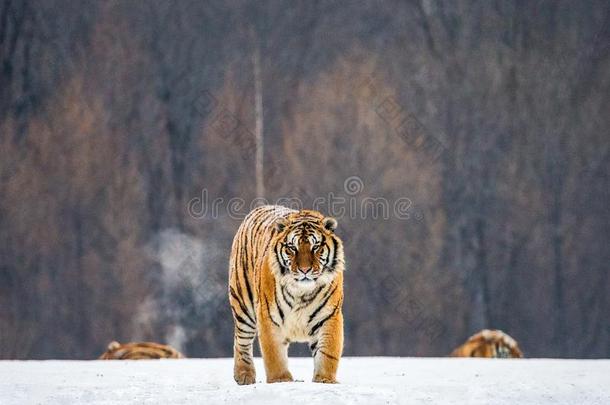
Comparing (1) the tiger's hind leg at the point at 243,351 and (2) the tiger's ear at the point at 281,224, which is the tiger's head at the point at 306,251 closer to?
(2) the tiger's ear at the point at 281,224

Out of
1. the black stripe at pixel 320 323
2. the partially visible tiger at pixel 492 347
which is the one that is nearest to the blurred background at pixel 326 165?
the partially visible tiger at pixel 492 347

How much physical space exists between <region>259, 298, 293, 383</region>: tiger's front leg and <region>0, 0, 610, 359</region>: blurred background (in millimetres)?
7303

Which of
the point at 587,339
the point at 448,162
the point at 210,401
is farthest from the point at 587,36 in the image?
the point at 210,401

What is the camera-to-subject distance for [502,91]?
12.8m

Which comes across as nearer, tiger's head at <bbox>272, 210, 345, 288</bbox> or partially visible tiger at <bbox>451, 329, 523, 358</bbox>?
tiger's head at <bbox>272, 210, 345, 288</bbox>

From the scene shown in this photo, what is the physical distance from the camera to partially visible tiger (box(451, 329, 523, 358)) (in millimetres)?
9430

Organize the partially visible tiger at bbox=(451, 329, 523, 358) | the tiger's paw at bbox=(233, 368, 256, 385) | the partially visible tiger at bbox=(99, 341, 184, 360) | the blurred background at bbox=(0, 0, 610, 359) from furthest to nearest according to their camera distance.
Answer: the blurred background at bbox=(0, 0, 610, 359) → the partially visible tiger at bbox=(451, 329, 523, 358) → the partially visible tiger at bbox=(99, 341, 184, 360) → the tiger's paw at bbox=(233, 368, 256, 385)

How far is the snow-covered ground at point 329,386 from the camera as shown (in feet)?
15.2

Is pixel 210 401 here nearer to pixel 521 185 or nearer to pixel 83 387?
pixel 83 387

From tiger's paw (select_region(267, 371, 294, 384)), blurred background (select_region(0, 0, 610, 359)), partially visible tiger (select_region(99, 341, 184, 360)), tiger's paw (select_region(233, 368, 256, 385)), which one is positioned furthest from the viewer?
blurred background (select_region(0, 0, 610, 359))

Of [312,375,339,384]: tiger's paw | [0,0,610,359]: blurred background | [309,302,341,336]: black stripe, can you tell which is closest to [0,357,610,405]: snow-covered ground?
[312,375,339,384]: tiger's paw

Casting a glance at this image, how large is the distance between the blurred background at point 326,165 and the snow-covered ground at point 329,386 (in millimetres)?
4858

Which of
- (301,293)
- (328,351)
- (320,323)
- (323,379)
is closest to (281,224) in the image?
(301,293)

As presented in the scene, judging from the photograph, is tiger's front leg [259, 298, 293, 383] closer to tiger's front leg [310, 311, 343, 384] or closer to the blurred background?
tiger's front leg [310, 311, 343, 384]
